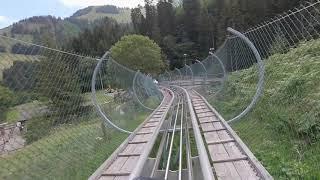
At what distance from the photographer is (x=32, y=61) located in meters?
6.25

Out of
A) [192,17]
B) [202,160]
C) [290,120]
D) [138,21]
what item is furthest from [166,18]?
[202,160]

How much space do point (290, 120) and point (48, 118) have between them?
12.0 ft

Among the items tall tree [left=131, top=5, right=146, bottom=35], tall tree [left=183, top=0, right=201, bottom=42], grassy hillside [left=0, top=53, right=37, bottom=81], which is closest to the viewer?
grassy hillside [left=0, top=53, right=37, bottom=81]

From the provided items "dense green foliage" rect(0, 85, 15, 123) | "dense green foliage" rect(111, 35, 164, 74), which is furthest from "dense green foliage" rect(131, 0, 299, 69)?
"dense green foliage" rect(0, 85, 15, 123)

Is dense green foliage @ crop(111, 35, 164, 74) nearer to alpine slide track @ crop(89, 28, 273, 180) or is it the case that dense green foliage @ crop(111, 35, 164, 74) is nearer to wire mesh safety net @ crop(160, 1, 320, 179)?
wire mesh safety net @ crop(160, 1, 320, 179)

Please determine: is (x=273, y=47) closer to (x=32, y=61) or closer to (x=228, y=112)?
(x=228, y=112)

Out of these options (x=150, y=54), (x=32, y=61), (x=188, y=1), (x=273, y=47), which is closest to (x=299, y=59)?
(x=273, y=47)

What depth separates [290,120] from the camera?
7.04m

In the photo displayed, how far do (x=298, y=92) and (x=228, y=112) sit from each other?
5.43 metres

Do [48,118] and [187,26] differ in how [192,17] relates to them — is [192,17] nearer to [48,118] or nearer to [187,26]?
[187,26]

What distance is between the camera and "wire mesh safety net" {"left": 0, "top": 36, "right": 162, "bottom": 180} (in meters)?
5.37

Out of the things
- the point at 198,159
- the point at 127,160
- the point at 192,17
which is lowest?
the point at 198,159

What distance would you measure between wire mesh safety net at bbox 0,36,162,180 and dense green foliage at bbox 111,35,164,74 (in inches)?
2479

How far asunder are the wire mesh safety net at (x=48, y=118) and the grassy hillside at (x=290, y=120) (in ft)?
9.14
